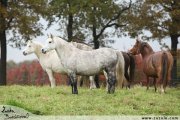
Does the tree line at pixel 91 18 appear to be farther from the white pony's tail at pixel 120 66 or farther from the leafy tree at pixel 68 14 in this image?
the white pony's tail at pixel 120 66

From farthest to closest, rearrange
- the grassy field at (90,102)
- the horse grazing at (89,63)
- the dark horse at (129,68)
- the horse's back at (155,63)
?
the dark horse at (129,68) → the horse's back at (155,63) → the horse grazing at (89,63) → the grassy field at (90,102)

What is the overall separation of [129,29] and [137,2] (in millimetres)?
2709

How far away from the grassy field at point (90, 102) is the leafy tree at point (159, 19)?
55.9 ft

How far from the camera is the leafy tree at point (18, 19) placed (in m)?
32.6

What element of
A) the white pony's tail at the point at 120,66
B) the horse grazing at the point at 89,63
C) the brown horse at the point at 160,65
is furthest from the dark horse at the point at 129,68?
the horse grazing at the point at 89,63

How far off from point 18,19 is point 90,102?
60.5 ft

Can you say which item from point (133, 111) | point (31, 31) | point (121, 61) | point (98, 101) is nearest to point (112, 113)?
point (133, 111)

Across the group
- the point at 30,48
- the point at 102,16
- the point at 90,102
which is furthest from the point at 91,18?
the point at 90,102

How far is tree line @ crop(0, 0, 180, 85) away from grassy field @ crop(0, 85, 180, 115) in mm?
14748

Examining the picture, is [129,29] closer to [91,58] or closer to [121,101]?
[91,58]

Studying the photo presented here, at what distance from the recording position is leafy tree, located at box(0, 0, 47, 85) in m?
32.6

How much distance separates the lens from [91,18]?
3562cm

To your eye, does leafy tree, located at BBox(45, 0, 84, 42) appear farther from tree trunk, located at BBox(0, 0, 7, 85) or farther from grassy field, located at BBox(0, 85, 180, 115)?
grassy field, located at BBox(0, 85, 180, 115)

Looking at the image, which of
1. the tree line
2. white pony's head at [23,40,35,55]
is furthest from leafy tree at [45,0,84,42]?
white pony's head at [23,40,35,55]
